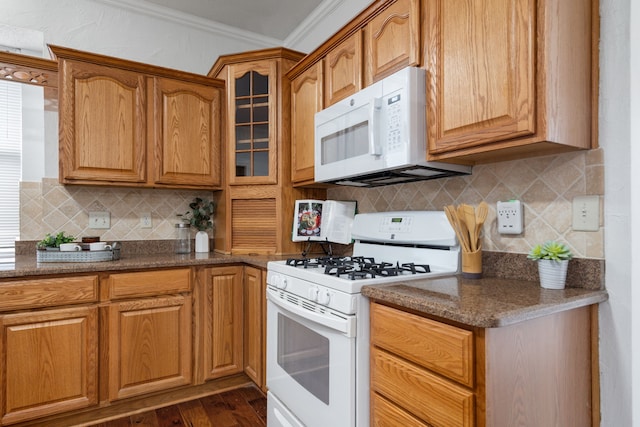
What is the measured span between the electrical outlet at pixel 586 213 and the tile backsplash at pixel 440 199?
2 centimetres

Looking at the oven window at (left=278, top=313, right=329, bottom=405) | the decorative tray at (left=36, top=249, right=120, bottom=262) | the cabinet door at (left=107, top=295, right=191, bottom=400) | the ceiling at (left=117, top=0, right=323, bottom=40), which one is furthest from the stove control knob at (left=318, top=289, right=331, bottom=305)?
the ceiling at (left=117, top=0, right=323, bottom=40)

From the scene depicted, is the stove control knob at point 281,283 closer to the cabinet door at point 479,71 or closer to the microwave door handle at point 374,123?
the microwave door handle at point 374,123

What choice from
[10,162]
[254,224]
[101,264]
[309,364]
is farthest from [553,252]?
[10,162]

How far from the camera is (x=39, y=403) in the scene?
1847 mm

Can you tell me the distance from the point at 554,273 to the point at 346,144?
1088 mm

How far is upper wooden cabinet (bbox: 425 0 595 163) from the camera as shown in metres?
1.12

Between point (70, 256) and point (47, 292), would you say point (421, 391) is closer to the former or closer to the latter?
point (47, 292)

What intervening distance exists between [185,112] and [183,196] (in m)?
0.65

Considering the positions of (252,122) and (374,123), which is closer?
(374,123)

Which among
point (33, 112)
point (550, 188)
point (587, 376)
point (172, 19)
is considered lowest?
point (587, 376)

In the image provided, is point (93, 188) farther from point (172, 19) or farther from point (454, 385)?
point (454, 385)

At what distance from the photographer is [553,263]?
123cm

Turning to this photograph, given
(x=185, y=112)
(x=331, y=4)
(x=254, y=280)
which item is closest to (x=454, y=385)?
(x=254, y=280)

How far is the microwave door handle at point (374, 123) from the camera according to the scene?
162cm
